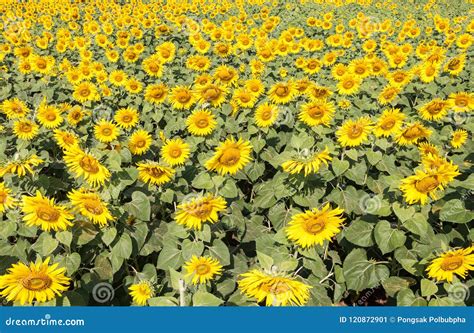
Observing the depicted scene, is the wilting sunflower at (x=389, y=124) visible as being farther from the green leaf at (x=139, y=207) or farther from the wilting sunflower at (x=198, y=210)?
the green leaf at (x=139, y=207)

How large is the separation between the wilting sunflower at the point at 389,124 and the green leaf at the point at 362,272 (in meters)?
1.74

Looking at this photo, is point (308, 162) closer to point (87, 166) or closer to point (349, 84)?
point (87, 166)

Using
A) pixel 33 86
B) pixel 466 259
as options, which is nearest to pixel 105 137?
pixel 466 259

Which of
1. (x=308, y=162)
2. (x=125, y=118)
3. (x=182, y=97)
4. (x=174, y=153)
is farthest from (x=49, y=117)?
(x=308, y=162)

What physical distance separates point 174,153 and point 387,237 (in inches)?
105

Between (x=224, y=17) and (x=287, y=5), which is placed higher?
(x=287, y=5)

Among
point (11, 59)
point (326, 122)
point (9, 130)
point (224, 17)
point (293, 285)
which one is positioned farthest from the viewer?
point (224, 17)

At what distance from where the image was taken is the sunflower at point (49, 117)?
6.06m

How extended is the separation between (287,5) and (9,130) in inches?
713

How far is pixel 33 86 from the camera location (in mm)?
8906

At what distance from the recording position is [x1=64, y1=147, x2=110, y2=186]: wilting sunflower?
3.41 m

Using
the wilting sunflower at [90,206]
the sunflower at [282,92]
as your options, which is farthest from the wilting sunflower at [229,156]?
the sunflower at [282,92]

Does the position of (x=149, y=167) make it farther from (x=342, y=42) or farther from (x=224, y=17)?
(x=224, y=17)
